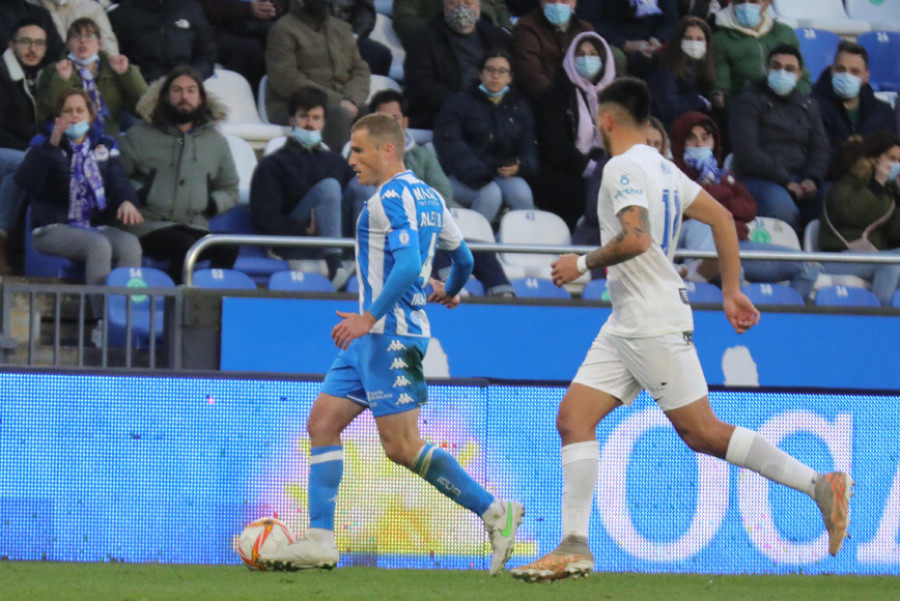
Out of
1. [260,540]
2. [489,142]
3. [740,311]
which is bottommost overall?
[260,540]

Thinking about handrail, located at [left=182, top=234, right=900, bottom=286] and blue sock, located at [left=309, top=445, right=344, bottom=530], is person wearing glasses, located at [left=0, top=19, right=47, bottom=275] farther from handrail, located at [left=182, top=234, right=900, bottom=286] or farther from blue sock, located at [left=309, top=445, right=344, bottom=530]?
blue sock, located at [left=309, top=445, right=344, bottom=530]

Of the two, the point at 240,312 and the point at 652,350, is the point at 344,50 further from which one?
the point at 652,350

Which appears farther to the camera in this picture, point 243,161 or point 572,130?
point 572,130

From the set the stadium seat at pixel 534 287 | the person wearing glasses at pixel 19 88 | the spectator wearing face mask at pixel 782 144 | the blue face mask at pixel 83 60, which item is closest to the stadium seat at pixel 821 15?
the spectator wearing face mask at pixel 782 144

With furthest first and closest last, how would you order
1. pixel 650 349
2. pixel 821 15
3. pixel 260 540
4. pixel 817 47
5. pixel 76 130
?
pixel 821 15
pixel 817 47
pixel 76 130
pixel 260 540
pixel 650 349

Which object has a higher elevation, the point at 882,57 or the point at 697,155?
the point at 882,57

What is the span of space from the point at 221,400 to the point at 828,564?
293 cm

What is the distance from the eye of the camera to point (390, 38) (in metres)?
12.1

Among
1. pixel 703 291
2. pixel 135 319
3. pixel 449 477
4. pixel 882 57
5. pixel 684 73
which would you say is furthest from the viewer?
pixel 882 57

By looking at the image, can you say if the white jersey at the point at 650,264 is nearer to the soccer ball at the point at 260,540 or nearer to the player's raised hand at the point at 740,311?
the player's raised hand at the point at 740,311

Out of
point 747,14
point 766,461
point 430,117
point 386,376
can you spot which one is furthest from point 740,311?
point 747,14

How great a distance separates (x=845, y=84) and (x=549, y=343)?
4652 mm

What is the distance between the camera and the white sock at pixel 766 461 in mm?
5332

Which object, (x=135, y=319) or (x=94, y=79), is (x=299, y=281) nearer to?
(x=135, y=319)
